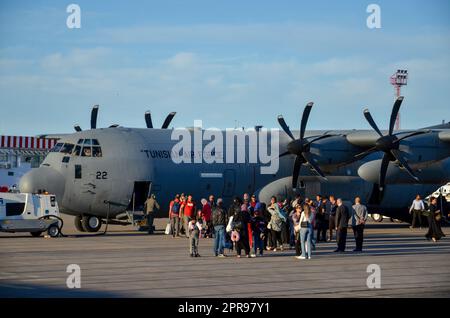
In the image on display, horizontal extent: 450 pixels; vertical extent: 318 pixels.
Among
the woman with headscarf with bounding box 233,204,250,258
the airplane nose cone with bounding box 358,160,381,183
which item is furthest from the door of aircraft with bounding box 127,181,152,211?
the woman with headscarf with bounding box 233,204,250,258

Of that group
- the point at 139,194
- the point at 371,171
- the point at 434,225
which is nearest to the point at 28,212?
the point at 139,194

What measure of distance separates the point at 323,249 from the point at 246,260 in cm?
408

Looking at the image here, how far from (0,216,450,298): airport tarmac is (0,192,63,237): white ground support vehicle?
0.75m

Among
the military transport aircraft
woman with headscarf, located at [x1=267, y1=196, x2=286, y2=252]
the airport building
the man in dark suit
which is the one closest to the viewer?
the man in dark suit

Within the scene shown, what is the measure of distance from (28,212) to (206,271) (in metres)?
10.9

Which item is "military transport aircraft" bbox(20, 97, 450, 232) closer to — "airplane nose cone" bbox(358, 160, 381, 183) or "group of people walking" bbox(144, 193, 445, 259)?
"airplane nose cone" bbox(358, 160, 381, 183)

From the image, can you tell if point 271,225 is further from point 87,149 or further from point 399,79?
point 399,79

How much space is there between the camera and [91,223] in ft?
98.5

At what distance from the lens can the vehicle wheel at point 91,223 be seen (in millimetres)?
29984

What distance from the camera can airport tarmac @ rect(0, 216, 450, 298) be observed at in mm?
14133

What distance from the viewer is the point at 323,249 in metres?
23.5

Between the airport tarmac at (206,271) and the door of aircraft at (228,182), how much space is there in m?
5.95
